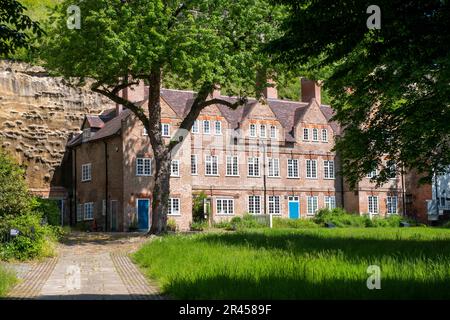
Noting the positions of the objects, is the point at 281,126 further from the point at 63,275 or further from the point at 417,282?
the point at 417,282

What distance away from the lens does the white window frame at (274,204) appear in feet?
166

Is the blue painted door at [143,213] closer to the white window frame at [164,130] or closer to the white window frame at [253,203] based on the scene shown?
the white window frame at [164,130]

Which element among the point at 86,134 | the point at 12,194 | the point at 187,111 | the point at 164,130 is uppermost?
the point at 187,111

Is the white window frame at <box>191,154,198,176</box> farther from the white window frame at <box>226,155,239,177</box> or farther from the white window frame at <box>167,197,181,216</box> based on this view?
the white window frame at <box>167,197,181,216</box>

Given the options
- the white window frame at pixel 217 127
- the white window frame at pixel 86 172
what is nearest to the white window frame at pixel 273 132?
the white window frame at pixel 217 127

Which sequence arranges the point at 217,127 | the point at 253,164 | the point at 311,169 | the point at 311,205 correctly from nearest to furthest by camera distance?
1. the point at 217,127
2. the point at 253,164
3. the point at 311,205
4. the point at 311,169

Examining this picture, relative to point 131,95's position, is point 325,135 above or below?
below

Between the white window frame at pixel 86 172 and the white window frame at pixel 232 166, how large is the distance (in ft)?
35.1

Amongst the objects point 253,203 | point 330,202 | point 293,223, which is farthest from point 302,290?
point 330,202

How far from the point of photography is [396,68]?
19219mm

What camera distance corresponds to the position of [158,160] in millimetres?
32344

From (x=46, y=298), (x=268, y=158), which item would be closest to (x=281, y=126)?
(x=268, y=158)

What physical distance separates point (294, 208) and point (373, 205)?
7.92 metres

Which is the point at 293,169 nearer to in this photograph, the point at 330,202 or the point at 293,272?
the point at 330,202
